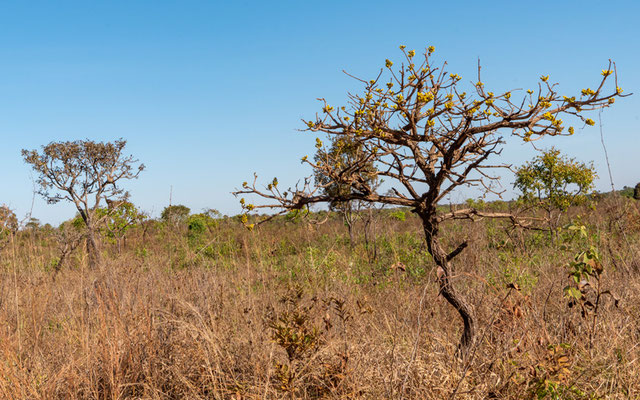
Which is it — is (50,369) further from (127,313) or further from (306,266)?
(306,266)

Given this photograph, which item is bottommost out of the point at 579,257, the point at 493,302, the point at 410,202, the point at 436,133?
the point at 493,302

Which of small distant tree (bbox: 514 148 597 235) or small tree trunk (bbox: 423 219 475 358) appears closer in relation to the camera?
small tree trunk (bbox: 423 219 475 358)

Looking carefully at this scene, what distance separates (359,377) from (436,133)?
5.28 ft

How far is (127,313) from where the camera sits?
319 centimetres

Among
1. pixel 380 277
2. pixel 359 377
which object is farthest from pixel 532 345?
pixel 380 277

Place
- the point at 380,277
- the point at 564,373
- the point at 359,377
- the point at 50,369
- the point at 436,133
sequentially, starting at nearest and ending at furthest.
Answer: the point at 564,373 → the point at 359,377 → the point at 436,133 → the point at 50,369 → the point at 380,277

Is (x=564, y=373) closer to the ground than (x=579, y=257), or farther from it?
closer to the ground

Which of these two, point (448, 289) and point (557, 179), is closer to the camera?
point (448, 289)

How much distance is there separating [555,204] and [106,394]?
12.5 metres

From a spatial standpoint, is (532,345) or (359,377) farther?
(532,345)

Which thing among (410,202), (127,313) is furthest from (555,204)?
(127,313)

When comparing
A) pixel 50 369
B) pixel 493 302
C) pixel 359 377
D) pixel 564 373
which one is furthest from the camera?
pixel 493 302

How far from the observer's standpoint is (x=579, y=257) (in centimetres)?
288

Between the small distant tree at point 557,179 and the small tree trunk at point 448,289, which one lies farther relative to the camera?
the small distant tree at point 557,179
